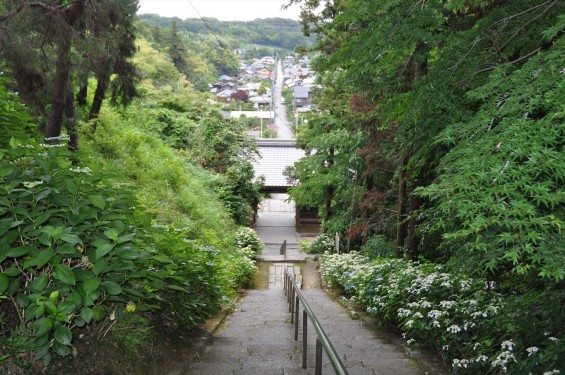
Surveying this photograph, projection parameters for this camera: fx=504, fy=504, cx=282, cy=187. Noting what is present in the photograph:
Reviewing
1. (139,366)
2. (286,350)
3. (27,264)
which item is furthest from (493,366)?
(27,264)

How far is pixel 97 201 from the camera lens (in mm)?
3129

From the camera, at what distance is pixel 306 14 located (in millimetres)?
14328

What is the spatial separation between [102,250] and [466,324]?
3018 mm

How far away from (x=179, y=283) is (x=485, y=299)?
9.54 feet

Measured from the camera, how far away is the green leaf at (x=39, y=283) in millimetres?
2928

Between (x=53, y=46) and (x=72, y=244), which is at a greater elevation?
(x=53, y=46)

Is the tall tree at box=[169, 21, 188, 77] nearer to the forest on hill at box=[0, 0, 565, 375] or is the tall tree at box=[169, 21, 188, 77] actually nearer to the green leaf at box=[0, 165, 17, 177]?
the forest on hill at box=[0, 0, 565, 375]

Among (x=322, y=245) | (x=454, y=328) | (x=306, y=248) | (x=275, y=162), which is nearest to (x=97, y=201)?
(x=454, y=328)

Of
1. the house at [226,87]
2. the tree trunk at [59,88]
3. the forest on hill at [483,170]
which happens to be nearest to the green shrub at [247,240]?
the tree trunk at [59,88]

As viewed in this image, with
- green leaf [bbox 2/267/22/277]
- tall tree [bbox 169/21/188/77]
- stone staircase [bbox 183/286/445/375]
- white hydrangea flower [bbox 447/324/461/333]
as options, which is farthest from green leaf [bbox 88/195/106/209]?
tall tree [bbox 169/21/188/77]

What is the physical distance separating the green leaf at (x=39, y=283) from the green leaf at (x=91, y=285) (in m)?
0.23

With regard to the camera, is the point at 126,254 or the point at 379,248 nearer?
the point at 126,254

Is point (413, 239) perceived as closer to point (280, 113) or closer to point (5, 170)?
point (5, 170)

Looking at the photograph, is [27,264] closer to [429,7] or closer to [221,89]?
[429,7]
